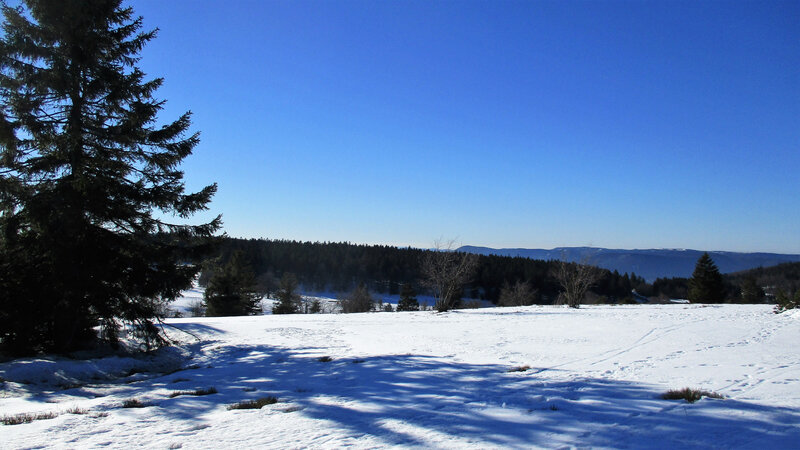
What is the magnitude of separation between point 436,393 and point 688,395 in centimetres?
355

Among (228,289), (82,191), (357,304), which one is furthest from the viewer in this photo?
(357,304)

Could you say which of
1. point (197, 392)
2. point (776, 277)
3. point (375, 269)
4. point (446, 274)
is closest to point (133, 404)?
point (197, 392)

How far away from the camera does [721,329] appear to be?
49.0ft

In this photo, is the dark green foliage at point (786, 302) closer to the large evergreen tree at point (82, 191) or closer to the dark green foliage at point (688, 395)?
the dark green foliage at point (688, 395)

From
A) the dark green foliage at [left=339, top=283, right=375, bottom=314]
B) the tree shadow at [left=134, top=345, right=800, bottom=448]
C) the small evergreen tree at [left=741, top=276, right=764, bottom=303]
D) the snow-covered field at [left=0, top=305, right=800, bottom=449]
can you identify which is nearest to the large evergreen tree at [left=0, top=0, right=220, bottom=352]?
the snow-covered field at [left=0, top=305, right=800, bottom=449]

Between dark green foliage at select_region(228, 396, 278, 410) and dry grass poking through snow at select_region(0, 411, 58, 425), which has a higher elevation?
dark green foliage at select_region(228, 396, 278, 410)

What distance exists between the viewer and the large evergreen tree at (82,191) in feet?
35.5

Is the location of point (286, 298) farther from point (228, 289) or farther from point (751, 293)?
point (751, 293)

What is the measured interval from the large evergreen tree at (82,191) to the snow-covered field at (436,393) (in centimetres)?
165

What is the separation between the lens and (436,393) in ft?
22.0

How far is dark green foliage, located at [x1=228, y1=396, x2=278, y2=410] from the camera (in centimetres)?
638

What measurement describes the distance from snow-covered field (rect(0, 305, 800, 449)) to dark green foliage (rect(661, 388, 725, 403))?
195 mm

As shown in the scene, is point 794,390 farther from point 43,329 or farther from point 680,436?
point 43,329

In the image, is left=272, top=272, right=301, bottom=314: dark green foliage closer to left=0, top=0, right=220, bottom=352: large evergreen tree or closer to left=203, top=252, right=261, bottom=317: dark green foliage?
left=203, top=252, right=261, bottom=317: dark green foliage
